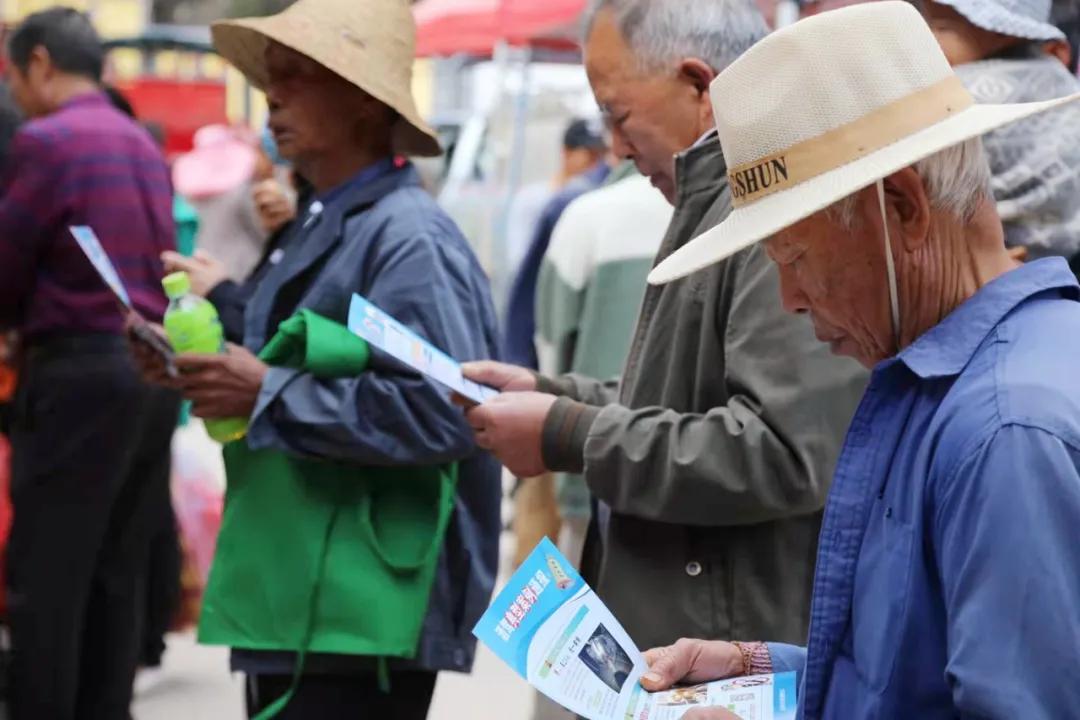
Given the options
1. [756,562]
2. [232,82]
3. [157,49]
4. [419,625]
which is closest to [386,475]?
[419,625]

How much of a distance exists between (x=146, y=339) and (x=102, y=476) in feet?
3.71

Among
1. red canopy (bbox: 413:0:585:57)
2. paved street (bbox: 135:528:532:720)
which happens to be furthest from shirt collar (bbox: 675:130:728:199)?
red canopy (bbox: 413:0:585:57)

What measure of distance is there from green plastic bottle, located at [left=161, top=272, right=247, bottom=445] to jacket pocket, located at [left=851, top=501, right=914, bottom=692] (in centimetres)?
163

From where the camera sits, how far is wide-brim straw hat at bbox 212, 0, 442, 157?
2.92 meters

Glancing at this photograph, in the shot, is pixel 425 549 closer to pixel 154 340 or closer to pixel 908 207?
pixel 154 340

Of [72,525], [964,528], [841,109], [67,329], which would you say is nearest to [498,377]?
[841,109]

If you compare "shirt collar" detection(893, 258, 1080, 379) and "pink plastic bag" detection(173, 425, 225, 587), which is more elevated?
"shirt collar" detection(893, 258, 1080, 379)

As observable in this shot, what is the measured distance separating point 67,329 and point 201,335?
1.25 meters

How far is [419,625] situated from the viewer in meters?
2.80

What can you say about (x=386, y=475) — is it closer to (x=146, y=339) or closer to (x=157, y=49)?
(x=146, y=339)

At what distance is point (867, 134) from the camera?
61.7 inches

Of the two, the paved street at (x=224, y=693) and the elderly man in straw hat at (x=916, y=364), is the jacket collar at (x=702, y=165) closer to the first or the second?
the elderly man in straw hat at (x=916, y=364)

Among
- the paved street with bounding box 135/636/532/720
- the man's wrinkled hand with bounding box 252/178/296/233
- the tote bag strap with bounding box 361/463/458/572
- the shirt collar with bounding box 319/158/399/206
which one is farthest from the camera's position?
the paved street with bounding box 135/636/532/720

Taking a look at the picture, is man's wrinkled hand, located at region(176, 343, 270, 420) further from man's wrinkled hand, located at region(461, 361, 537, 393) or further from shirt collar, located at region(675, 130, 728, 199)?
shirt collar, located at region(675, 130, 728, 199)
